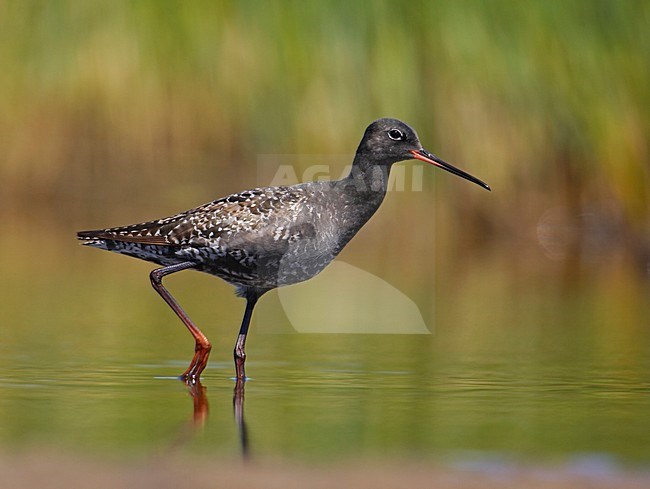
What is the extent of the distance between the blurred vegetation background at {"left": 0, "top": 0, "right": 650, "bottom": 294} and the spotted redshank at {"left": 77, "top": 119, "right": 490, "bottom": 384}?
6842 millimetres

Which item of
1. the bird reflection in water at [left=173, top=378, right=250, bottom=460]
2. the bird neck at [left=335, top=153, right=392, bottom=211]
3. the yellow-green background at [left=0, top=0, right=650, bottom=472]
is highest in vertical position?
the yellow-green background at [left=0, top=0, right=650, bottom=472]

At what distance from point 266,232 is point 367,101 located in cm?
777

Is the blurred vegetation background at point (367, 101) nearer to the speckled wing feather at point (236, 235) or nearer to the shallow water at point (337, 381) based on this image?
the shallow water at point (337, 381)

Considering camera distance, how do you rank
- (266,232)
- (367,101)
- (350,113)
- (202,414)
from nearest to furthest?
(202,414) → (266,232) → (350,113) → (367,101)

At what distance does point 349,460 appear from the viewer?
19.8 feet

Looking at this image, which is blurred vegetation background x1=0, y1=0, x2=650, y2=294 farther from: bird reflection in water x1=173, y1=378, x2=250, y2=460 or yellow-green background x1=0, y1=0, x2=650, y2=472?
bird reflection in water x1=173, y1=378, x2=250, y2=460

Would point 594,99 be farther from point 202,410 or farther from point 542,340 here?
point 202,410

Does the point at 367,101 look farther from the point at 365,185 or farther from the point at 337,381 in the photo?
the point at 337,381

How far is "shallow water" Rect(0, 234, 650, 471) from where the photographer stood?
21.0ft

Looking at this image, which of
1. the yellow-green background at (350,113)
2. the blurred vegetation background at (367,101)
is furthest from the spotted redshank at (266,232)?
the blurred vegetation background at (367,101)

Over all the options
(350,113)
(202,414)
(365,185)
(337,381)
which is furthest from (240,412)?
(350,113)

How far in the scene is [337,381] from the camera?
819cm

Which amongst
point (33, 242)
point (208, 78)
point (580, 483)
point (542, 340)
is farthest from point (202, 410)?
point (208, 78)

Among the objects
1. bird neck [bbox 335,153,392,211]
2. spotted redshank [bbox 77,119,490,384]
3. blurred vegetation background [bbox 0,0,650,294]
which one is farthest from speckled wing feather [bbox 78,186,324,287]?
blurred vegetation background [bbox 0,0,650,294]
